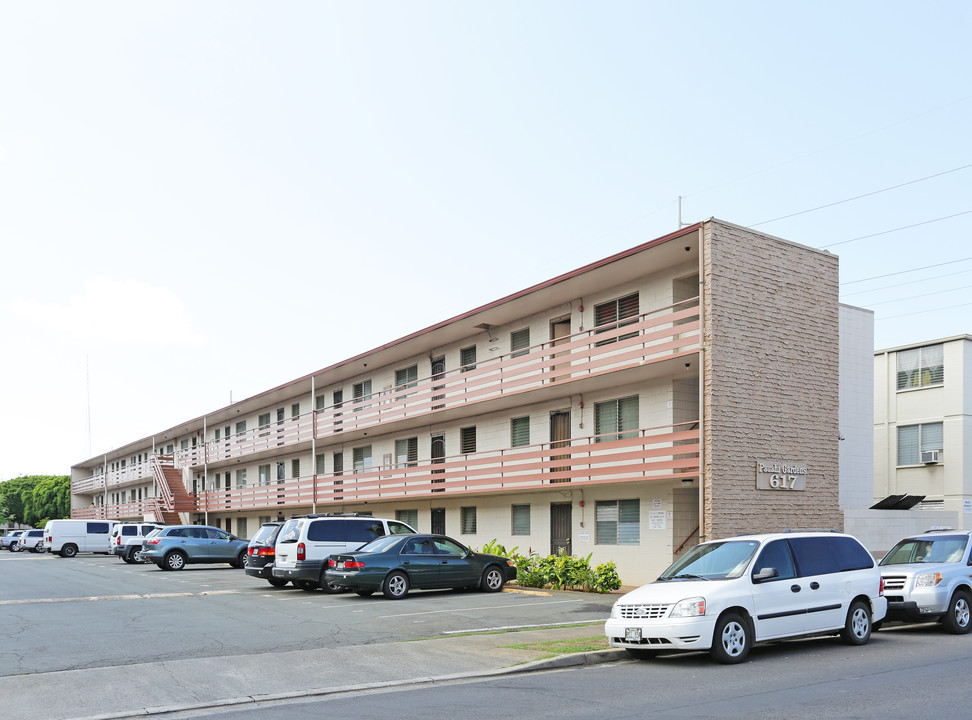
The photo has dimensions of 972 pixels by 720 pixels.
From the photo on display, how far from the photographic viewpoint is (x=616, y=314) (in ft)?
84.1

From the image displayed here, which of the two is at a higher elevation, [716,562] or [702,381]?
[702,381]

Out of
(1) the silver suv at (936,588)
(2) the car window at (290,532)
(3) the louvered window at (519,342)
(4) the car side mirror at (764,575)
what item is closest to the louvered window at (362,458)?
(3) the louvered window at (519,342)

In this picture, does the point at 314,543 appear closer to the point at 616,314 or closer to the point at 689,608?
the point at 616,314

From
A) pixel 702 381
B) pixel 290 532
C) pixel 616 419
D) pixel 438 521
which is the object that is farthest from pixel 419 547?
pixel 438 521

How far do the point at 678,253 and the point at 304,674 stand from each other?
1443 centimetres

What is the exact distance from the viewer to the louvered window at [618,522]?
78.3ft

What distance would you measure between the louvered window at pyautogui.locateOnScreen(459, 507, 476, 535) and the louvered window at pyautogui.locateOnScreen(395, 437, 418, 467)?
13.7 feet

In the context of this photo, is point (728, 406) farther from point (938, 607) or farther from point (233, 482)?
point (233, 482)

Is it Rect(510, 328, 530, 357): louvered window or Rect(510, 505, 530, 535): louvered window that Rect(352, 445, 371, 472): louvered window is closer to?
Rect(510, 505, 530, 535): louvered window

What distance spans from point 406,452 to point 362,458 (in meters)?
4.45

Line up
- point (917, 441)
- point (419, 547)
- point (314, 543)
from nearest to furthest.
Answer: point (419, 547) → point (314, 543) → point (917, 441)

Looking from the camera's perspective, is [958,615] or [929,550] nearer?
[958,615]

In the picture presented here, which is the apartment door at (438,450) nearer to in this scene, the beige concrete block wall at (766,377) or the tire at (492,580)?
the tire at (492,580)

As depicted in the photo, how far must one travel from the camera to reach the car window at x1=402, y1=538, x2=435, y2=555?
2095 cm
